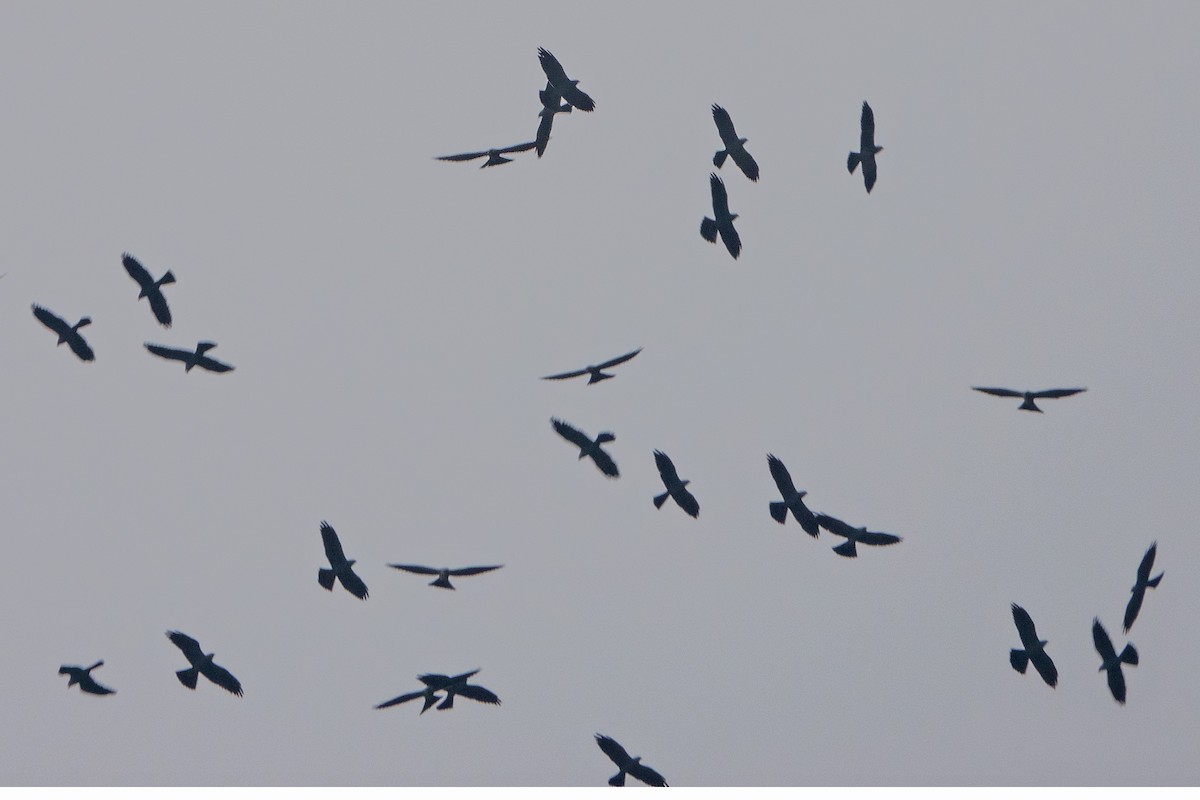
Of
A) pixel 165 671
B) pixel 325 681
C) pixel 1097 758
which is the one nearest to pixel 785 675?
pixel 1097 758

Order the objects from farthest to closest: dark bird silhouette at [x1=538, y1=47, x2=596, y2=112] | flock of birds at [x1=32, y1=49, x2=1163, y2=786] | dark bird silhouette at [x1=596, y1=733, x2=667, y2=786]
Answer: dark bird silhouette at [x1=596, y1=733, x2=667, y2=786] → flock of birds at [x1=32, y1=49, x2=1163, y2=786] → dark bird silhouette at [x1=538, y1=47, x2=596, y2=112]

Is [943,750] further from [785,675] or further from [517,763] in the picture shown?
[517,763]

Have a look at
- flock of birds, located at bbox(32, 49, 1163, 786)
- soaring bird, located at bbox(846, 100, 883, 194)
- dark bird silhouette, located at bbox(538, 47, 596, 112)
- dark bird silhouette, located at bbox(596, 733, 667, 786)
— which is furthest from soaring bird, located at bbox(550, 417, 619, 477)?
soaring bird, located at bbox(846, 100, 883, 194)

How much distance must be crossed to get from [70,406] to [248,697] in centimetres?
482

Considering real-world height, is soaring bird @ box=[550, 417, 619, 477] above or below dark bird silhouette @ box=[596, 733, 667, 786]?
above

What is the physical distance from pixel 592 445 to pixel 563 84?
2975mm

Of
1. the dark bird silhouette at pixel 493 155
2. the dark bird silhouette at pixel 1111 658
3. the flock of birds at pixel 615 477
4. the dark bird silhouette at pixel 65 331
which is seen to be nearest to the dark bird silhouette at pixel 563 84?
the flock of birds at pixel 615 477

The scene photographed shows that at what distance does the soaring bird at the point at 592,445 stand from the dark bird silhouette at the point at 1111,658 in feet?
13.6

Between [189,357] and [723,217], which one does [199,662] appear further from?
[723,217]

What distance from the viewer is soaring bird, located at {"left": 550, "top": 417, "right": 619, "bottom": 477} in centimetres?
1046

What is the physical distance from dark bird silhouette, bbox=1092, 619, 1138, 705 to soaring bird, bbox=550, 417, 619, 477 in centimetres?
416

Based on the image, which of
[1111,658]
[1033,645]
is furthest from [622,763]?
[1111,658]

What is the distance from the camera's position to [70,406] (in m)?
18.3

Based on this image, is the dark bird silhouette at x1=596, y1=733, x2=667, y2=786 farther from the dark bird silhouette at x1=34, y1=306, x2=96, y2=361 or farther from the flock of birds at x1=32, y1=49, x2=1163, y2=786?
the dark bird silhouette at x1=34, y1=306, x2=96, y2=361
